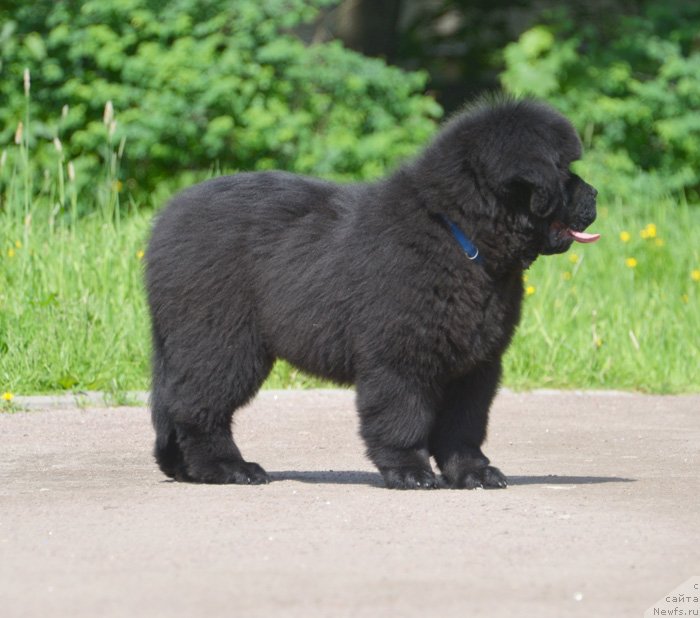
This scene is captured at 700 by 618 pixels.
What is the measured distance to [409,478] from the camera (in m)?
5.92

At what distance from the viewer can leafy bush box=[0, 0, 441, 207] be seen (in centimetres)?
1451

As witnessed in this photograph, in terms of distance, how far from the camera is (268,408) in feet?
28.2

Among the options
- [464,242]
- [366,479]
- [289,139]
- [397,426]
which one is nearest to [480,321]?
[464,242]

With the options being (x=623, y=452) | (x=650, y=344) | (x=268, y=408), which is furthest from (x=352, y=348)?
(x=650, y=344)

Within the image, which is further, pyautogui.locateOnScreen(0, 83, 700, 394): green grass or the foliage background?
the foliage background

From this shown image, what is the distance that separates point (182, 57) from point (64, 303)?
5.47 meters

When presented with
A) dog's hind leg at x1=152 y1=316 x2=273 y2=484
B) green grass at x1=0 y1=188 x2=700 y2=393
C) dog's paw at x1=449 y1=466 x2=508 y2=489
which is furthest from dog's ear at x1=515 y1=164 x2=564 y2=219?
green grass at x1=0 y1=188 x2=700 y2=393

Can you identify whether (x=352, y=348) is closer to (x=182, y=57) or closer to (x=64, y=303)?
(x=64, y=303)

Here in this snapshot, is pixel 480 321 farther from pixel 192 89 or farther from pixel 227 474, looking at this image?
pixel 192 89

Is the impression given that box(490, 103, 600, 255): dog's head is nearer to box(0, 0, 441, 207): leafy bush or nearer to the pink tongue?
the pink tongue

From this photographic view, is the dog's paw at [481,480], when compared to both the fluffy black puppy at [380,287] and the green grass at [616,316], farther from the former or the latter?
the green grass at [616,316]

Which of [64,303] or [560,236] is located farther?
[64,303]

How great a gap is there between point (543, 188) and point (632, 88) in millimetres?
10942

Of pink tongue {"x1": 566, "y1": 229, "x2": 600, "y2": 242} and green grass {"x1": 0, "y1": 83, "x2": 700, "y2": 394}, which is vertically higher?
pink tongue {"x1": 566, "y1": 229, "x2": 600, "y2": 242}
